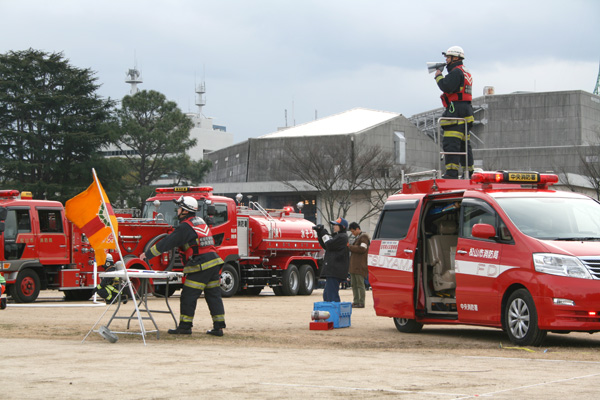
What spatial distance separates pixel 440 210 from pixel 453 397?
7.06 metres

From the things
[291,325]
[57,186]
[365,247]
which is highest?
[57,186]

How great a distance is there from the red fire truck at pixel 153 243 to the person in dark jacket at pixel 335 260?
594 centimetres

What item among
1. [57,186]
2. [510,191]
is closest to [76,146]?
[57,186]

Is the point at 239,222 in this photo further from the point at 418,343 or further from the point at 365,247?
the point at 418,343

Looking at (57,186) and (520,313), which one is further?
(57,186)

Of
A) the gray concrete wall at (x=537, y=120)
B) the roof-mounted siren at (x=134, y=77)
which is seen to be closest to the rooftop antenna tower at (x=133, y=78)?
the roof-mounted siren at (x=134, y=77)

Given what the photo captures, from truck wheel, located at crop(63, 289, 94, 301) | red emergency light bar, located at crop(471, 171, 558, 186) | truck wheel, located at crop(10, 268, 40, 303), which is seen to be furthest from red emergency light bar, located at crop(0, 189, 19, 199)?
red emergency light bar, located at crop(471, 171, 558, 186)

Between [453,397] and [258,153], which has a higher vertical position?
[258,153]

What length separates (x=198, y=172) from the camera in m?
59.1

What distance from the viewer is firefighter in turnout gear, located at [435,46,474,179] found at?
15586 millimetres

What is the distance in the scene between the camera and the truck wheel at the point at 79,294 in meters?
24.6

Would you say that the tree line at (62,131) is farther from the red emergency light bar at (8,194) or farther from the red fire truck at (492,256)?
the red fire truck at (492,256)

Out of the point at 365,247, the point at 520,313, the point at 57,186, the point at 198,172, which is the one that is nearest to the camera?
the point at 520,313

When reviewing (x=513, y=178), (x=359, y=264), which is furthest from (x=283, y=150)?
(x=513, y=178)
